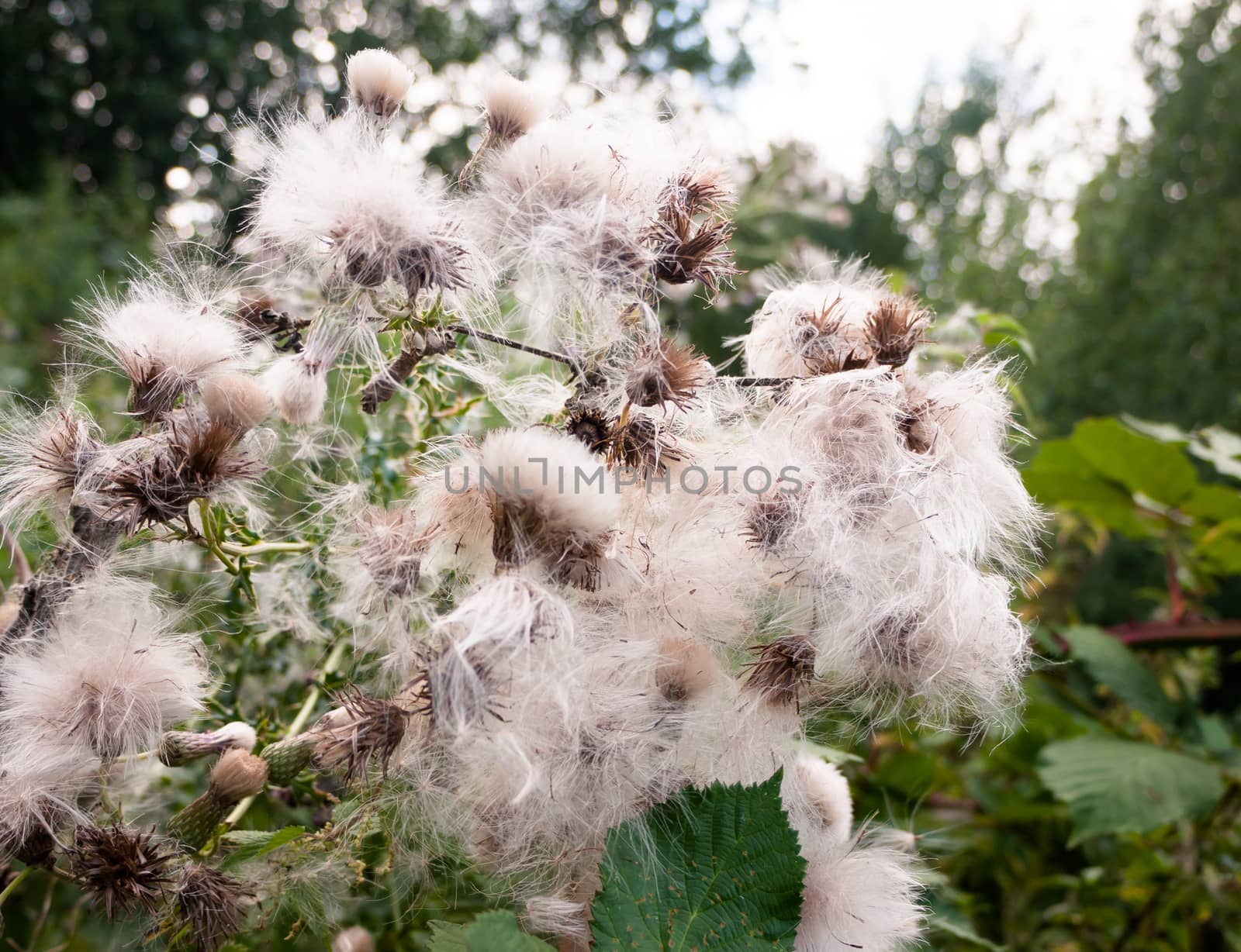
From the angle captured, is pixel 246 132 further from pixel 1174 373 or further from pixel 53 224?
pixel 1174 373

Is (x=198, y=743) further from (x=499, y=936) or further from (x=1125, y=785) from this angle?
(x=1125, y=785)

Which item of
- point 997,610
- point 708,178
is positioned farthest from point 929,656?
point 708,178

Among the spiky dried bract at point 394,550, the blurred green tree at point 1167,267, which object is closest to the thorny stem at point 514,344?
the spiky dried bract at point 394,550

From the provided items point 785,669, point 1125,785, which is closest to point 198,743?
point 785,669

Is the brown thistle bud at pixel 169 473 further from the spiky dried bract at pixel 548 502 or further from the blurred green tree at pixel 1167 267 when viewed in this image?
the blurred green tree at pixel 1167 267

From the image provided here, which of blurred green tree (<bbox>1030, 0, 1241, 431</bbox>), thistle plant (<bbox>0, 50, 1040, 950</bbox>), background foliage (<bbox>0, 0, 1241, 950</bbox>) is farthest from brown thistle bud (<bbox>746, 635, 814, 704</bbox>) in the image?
blurred green tree (<bbox>1030, 0, 1241, 431</bbox>)

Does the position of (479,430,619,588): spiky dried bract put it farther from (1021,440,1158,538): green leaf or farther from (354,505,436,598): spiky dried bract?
(1021,440,1158,538): green leaf
